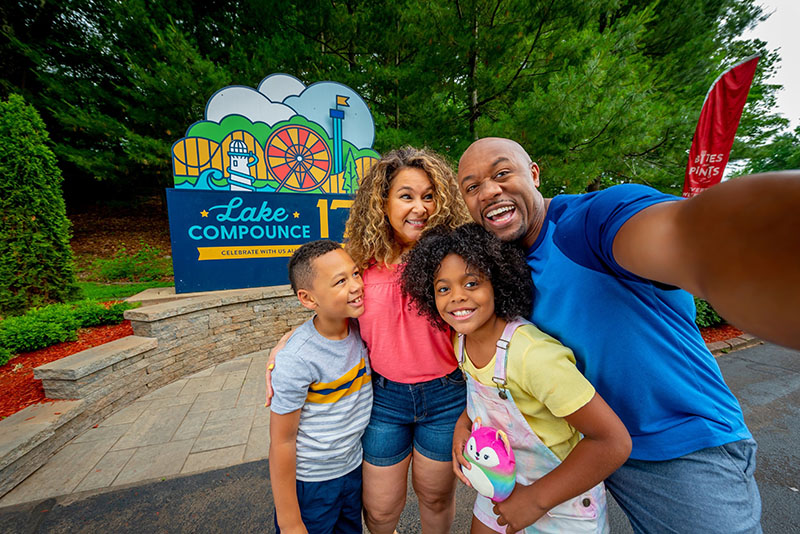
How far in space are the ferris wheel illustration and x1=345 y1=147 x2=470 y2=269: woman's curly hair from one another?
3.69 meters

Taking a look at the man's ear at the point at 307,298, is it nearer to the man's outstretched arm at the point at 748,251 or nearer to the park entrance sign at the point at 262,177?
the man's outstretched arm at the point at 748,251

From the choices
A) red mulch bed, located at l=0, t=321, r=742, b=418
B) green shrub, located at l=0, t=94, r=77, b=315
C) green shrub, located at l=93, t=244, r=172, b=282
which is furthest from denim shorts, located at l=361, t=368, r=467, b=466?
green shrub, located at l=93, t=244, r=172, b=282

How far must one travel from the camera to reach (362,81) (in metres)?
6.27

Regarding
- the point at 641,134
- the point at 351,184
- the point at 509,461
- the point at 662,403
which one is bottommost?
the point at 509,461

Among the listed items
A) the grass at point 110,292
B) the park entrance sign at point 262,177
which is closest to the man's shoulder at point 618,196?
the park entrance sign at point 262,177

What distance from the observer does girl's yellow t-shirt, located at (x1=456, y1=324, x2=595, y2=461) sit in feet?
2.82

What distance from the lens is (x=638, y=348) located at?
88 cm

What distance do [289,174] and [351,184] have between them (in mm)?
1013

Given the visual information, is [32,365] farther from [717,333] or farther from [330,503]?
[717,333]

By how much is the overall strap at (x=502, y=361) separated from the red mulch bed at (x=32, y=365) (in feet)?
8.36

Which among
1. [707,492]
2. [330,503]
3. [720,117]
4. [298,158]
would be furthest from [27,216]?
[720,117]

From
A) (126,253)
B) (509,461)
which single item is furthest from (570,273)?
(126,253)

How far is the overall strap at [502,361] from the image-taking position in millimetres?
999

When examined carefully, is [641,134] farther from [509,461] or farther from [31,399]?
[31,399]
